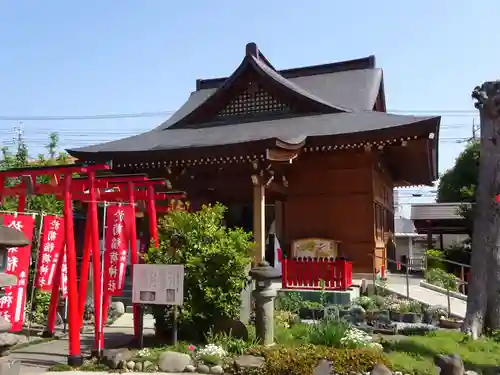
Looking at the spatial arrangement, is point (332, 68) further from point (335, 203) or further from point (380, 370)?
point (380, 370)

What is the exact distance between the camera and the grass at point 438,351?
6755 mm

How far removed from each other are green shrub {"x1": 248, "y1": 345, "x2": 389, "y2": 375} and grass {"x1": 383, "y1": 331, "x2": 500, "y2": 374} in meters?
0.37

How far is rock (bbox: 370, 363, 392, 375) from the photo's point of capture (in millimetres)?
6324

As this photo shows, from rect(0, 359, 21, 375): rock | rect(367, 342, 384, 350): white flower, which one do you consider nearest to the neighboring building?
rect(367, 342, 384, 350): white flower

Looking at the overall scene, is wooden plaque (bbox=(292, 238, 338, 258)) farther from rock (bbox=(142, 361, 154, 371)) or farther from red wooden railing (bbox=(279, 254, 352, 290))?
rock (bbox=(142, 361, 154, 371))

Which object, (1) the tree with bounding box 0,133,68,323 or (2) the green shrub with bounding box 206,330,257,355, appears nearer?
(2) the green shrub with bounding box 206,330,257,355

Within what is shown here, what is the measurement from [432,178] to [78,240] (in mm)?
14856

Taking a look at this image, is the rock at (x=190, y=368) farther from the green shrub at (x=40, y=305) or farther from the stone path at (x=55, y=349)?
the green shrub at (x=40, y=305)

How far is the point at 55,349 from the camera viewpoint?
834 centimetres

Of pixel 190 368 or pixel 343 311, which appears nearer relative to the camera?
pixel 190 368

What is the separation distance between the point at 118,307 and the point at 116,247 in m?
3.50

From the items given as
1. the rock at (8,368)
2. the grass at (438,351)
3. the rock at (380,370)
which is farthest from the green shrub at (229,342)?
the rock at (8,368)

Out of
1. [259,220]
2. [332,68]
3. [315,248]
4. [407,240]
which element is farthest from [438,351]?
[407,240]

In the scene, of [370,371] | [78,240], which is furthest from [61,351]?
[78,240]
